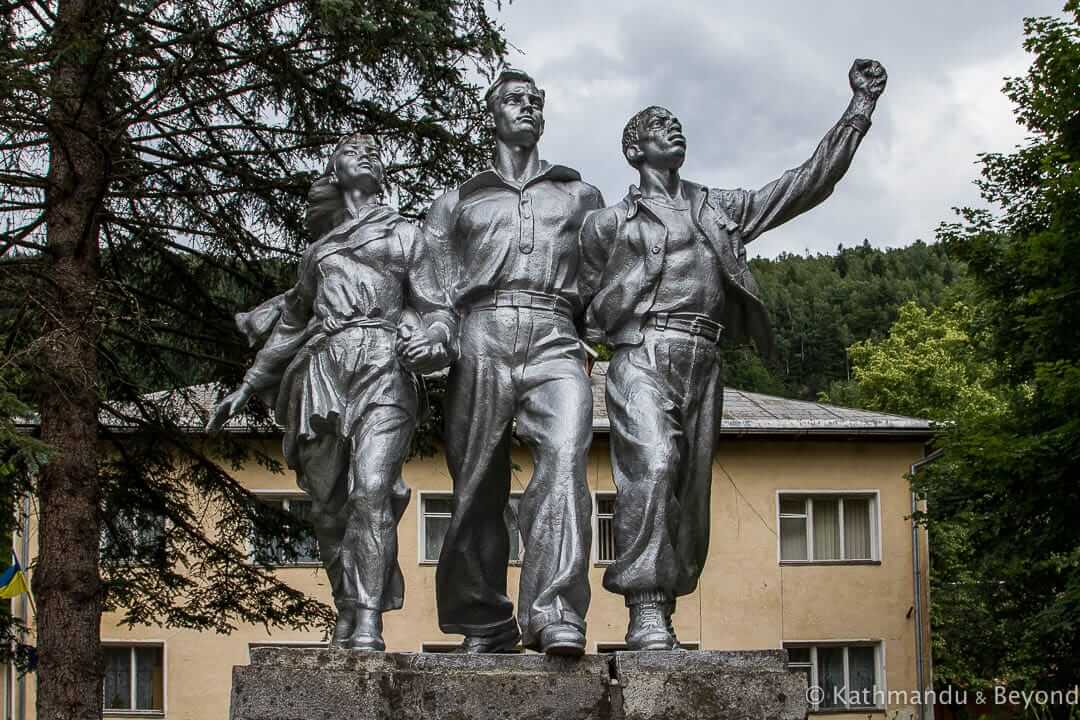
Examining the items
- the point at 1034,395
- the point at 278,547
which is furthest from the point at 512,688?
the point at 1034,395

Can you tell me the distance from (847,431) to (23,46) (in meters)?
17.8

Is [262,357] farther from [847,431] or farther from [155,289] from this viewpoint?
[847,431]

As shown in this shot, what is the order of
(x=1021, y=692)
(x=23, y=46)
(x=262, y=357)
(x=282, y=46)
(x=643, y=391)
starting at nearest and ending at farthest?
1. (x=643, y=391)
2. (x=262, y=357)
3. (x=23, y=46)
4. (x=282, y=46)
5. (x=1021, y=692)

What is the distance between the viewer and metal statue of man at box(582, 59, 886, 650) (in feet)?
25.2

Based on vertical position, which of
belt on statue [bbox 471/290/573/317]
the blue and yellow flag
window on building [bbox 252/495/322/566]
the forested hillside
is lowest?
the blue and yellow flag

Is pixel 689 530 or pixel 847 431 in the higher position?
pixel 847 431

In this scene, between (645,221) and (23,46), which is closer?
(645,221)

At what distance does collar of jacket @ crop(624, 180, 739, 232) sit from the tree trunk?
5.51 metres

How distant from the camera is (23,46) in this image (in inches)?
477

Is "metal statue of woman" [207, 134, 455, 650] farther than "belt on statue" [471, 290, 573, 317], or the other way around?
"belt on statue" [471, 290, 573, 317]

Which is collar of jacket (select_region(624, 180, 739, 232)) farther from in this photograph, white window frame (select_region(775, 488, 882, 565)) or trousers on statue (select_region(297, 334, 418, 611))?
white window frame (select_region(775, 488, 882, 565))

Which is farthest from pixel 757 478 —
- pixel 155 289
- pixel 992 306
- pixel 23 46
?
pixel 23 46

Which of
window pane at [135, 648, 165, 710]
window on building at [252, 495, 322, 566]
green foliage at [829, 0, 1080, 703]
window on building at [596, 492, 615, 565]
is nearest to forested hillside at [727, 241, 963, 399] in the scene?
window on building at [596, 492, 615, 565]

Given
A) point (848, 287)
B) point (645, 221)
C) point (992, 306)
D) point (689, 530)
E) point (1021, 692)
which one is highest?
point (848, 287)
